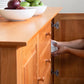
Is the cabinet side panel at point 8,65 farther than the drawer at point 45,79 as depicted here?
No

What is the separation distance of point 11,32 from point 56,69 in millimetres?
1978

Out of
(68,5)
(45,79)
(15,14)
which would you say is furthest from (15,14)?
(68,5)

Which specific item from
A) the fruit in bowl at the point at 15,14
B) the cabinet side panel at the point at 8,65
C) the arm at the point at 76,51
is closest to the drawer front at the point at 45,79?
the fruit in bowl at the point at 15,14

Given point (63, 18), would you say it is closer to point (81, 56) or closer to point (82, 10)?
point (82, 10)

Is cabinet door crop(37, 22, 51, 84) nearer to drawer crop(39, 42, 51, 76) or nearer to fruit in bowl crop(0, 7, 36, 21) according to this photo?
drawer crop(39, 42, 51, 76)

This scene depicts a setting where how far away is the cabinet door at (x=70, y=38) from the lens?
315cm

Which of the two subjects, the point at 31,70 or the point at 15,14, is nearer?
the point at 31,70

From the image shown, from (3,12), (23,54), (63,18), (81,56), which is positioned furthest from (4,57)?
(63,18)

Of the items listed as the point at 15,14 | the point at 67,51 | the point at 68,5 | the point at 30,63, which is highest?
the point at 68,5

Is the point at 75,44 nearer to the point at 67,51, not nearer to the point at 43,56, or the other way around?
the point at 67,51

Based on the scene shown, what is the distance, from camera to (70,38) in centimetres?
318

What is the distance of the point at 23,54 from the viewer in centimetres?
125

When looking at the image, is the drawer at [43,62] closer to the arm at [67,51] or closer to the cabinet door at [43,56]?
the cabinet door at [43,56]

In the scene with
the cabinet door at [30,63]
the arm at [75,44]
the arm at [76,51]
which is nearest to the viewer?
the cabinet door at [30,63]
